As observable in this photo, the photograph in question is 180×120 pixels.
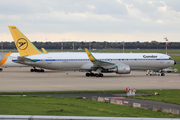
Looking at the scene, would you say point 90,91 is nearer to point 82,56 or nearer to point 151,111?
point 151,111

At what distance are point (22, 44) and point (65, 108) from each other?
38.8m

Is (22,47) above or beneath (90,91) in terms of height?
above

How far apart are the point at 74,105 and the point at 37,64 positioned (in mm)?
32913

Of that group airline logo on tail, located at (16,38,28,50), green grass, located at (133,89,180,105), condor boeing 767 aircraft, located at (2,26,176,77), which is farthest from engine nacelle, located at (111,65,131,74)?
airline logo on tail, located at (16,38,28,50)

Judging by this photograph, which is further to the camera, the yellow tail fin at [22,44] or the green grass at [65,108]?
the yellow tail fin at [22,44]

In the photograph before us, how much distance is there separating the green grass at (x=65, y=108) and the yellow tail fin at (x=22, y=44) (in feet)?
105

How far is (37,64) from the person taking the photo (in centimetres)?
5566

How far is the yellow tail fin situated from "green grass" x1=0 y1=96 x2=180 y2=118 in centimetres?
3187

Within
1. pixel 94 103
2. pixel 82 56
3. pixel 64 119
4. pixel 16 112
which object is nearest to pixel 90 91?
pixel 94 103

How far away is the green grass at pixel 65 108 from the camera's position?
20234 mm

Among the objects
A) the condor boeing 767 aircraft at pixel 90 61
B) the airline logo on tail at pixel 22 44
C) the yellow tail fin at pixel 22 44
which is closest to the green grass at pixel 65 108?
the condor boeing 767 aircraft at pixel 90 61

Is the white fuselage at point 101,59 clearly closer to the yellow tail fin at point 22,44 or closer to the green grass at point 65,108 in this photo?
the yellow tail fin at point 22,44

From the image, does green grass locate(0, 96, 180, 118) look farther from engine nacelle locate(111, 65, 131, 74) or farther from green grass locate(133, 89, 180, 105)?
engine nacelle locate(111, 65, 131, 74)

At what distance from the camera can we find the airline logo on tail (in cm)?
5878
